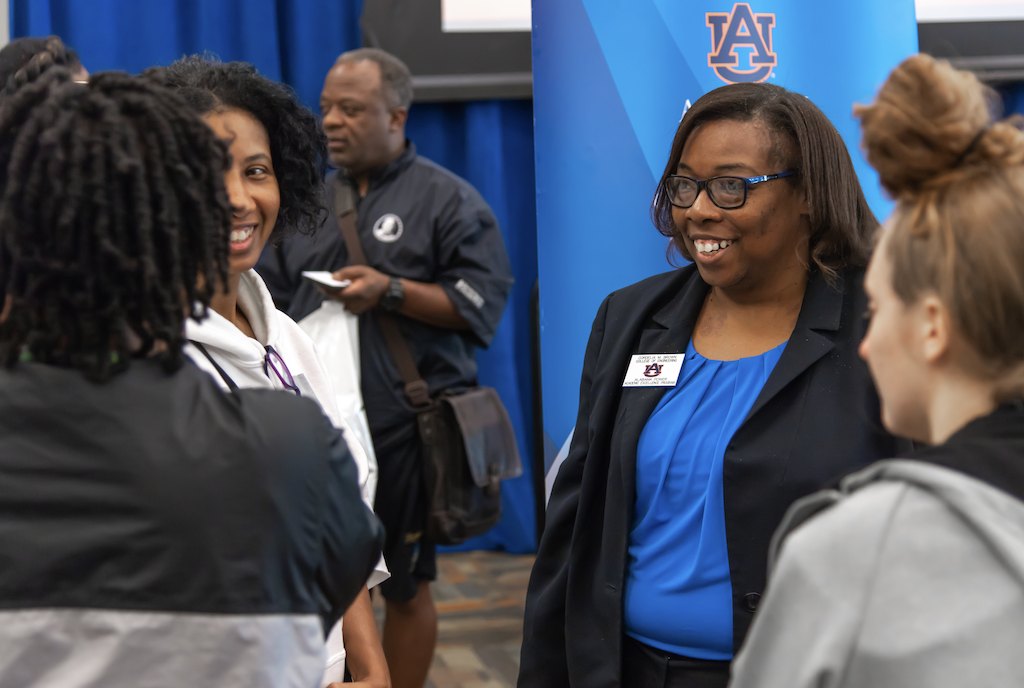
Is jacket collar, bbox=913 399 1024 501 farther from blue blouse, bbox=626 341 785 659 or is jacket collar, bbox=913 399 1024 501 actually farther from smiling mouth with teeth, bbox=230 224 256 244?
smiling mouth with teeth, bbox=230 224 256 244

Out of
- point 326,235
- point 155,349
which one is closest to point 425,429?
point 326,235

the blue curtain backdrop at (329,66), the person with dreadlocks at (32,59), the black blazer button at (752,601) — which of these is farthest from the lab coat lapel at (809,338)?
the blue curtain backdrop at (329,66)

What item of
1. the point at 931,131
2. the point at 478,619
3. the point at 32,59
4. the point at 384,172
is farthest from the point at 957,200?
the point at 478,619

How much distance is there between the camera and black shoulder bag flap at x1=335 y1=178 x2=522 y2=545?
283cm

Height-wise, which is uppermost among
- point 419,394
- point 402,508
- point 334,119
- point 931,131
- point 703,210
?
point 334,119

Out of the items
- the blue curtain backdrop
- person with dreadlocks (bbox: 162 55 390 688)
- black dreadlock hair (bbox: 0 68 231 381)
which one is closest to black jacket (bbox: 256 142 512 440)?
person with dreadlocks (bbox: 162 55 390 688)

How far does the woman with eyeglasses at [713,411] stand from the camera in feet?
4.87

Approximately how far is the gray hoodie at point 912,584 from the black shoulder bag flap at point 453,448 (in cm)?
205

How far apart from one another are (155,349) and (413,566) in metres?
2.05

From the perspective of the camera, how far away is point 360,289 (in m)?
2.75

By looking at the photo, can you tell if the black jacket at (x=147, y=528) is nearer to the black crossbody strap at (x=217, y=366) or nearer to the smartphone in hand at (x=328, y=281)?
the black crossbody strap at (x=217, y=366)

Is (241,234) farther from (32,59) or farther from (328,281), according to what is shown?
(328,281)

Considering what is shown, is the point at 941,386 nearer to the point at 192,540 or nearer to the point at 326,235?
the point at 192,540

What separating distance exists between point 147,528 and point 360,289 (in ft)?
6.46
